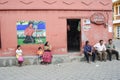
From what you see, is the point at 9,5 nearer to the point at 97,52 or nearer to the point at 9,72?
the point at 9,72

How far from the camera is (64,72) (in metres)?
12.4

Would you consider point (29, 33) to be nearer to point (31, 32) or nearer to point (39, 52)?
point (31, 32)

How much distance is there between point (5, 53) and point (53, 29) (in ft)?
9.09

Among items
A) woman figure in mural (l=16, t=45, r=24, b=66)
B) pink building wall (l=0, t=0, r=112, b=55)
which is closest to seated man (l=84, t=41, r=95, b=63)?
pink building wall (l=0, t=0, r=112, b=55)

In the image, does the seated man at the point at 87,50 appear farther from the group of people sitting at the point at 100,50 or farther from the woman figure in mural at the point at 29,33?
the woman figure in mural at the point at 29,33

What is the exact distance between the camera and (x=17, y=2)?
49.3ft

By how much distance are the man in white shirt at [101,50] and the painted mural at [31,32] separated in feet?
9.31

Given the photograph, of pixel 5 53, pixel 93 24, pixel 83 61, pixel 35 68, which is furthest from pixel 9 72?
pixel 93 24

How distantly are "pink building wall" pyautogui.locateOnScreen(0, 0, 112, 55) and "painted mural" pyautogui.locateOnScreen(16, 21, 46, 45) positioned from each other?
0.21m

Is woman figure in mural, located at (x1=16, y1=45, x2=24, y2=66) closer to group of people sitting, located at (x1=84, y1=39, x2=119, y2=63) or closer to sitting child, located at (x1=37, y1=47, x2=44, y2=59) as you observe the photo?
sitting child, located at (x1=37, y1=47, x2=44, y2=59)

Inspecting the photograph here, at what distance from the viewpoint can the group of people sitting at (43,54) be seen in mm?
14625

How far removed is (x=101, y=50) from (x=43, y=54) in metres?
3.17

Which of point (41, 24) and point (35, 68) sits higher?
point (41, 24)

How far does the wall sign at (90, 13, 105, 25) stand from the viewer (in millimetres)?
15984
